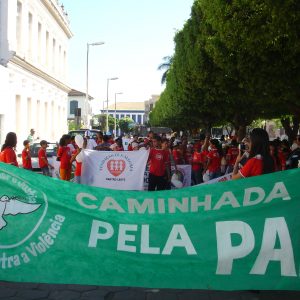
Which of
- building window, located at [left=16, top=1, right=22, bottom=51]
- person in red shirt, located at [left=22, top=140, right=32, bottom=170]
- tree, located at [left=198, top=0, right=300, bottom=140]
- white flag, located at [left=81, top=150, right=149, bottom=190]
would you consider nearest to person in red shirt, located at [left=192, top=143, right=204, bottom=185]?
white flag, located at [left=81, top=150, right=149, bottom=190]

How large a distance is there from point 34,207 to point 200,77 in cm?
1521

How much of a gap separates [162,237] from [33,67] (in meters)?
36.2

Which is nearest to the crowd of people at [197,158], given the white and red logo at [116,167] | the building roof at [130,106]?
the white and red logo at [116,167]

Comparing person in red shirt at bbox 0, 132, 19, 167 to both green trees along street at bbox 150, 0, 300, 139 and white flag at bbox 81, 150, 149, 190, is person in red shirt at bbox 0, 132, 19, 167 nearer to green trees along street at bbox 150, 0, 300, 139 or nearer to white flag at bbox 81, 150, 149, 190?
white flag at bbox 81, 150, 149, 190

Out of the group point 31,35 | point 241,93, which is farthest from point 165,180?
point 31,35

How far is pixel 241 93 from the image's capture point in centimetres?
1828

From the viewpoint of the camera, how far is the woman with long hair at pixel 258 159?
5.72 meters

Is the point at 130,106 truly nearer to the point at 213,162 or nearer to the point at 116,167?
the point at 213,162

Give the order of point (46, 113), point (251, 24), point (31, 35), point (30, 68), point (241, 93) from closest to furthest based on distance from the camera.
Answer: point (251, 24) → point (241, 93) → point (30, 68) → point (31, 35) → point (46, 113)

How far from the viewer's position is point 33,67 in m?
39.0

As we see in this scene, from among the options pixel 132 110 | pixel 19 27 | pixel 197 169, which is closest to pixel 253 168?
pixel 197 169

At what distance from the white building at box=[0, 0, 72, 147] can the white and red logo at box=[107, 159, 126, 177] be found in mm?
20086

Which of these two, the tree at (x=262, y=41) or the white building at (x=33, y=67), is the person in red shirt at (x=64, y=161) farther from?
the white building at (x=33, y=67)

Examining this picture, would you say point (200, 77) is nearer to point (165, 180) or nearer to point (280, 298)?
point (165, 180)
